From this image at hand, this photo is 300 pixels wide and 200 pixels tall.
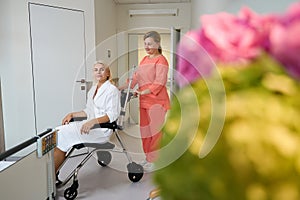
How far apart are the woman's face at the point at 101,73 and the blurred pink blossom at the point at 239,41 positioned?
2.83 metres

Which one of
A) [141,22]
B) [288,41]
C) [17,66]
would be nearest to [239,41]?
[288,41]

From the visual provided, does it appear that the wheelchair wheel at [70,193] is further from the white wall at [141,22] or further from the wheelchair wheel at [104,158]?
the white wall at [141,22]

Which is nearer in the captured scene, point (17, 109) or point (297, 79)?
point (297, 79)

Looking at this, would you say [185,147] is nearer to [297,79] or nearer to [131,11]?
[297,79]

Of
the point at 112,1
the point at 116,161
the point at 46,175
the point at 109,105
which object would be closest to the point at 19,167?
the point at 46,175

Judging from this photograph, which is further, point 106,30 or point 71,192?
point 106,30

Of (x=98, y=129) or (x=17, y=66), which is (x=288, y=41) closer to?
(x=98, y=129)

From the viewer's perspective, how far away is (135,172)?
3.21m

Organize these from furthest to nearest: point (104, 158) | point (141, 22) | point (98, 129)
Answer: point (141, 22)
point (104, 158)
point (98, 129)

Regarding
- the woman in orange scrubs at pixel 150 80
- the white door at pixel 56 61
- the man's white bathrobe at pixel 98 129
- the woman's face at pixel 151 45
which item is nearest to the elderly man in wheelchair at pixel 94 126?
the man's white bathrobe at pixel 98 129

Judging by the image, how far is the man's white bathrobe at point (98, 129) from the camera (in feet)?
9.39

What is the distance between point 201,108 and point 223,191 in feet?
0.19

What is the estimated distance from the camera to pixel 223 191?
0.64 feet

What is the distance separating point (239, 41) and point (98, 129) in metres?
2.83
